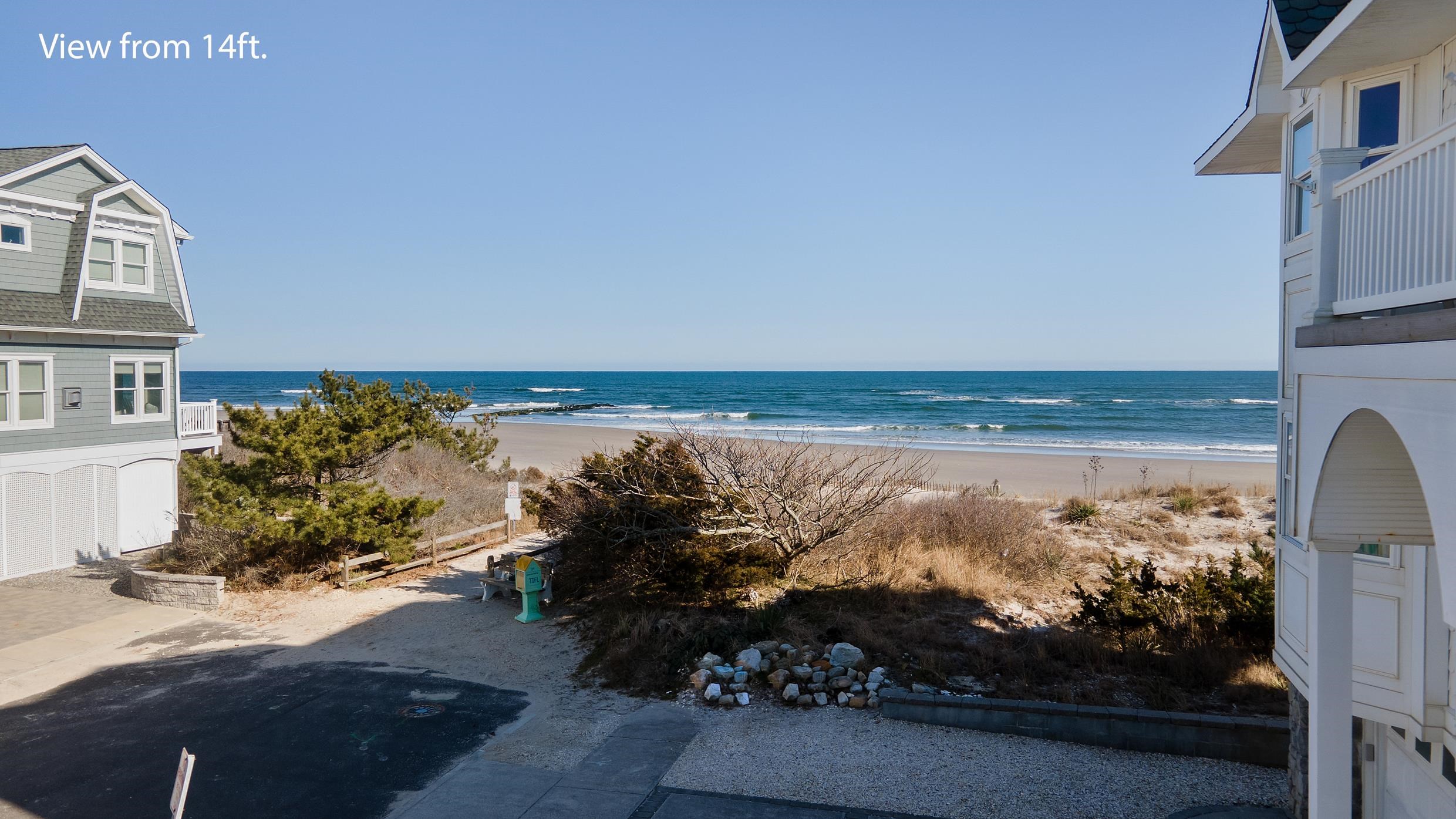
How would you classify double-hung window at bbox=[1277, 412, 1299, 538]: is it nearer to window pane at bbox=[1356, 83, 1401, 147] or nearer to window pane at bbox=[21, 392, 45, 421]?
window pane at bbox=[1356, 83, 1401, 147]

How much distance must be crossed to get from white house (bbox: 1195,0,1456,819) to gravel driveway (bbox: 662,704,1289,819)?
900mm

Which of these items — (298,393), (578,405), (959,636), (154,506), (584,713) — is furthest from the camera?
(298,393)

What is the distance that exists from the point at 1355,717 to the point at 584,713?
6.60 metres

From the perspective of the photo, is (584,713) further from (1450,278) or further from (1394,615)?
(1450,278)

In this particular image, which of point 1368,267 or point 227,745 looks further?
point 227,745

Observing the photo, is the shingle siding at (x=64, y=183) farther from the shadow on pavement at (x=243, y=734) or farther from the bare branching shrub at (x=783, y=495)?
the bare branching shrub at (x=783, y=495)

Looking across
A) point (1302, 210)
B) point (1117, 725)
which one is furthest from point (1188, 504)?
point (1302, 210)

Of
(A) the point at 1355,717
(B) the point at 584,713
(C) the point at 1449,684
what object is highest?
(C) the point at 1449,684

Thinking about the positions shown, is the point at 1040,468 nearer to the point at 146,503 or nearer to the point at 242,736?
the point at 146,503

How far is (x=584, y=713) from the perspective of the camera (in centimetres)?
862

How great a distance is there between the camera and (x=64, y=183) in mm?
15742

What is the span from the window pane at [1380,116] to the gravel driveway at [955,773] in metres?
5.05

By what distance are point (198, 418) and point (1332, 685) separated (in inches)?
819

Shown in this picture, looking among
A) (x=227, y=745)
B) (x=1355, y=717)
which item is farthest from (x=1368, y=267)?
(x=227, y=745)
